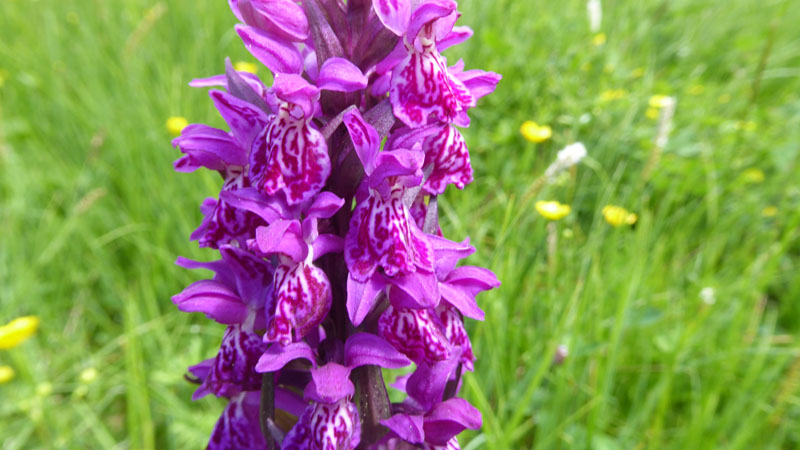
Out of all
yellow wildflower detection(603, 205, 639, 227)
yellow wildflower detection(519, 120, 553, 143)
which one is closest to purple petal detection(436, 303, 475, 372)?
yellow wildflower detection(603, 205, 639, 227)

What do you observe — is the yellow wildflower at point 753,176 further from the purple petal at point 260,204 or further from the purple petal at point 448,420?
the purple petal at point 260,204

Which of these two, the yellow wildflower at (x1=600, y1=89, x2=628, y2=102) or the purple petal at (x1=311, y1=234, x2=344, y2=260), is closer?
the purple petal at (x1=311, y1=234, x2=344, y2=260)

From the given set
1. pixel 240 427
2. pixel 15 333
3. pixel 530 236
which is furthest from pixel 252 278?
pixel 530 236

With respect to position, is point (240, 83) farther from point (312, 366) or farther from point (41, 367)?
point (41, 367)

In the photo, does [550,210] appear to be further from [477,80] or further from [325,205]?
[325,205]

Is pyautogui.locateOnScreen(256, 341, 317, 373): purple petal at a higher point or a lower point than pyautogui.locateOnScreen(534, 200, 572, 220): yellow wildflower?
higher

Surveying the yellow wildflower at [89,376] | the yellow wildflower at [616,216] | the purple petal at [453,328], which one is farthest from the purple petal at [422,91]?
the yellow wildflower at [89,376]

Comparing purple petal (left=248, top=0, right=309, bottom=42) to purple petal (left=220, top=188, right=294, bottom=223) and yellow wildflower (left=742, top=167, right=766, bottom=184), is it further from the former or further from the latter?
yellow wildflower (left=742, top=167, right=766, bottom=184)

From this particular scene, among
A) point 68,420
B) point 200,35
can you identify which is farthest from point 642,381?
point 200,35
